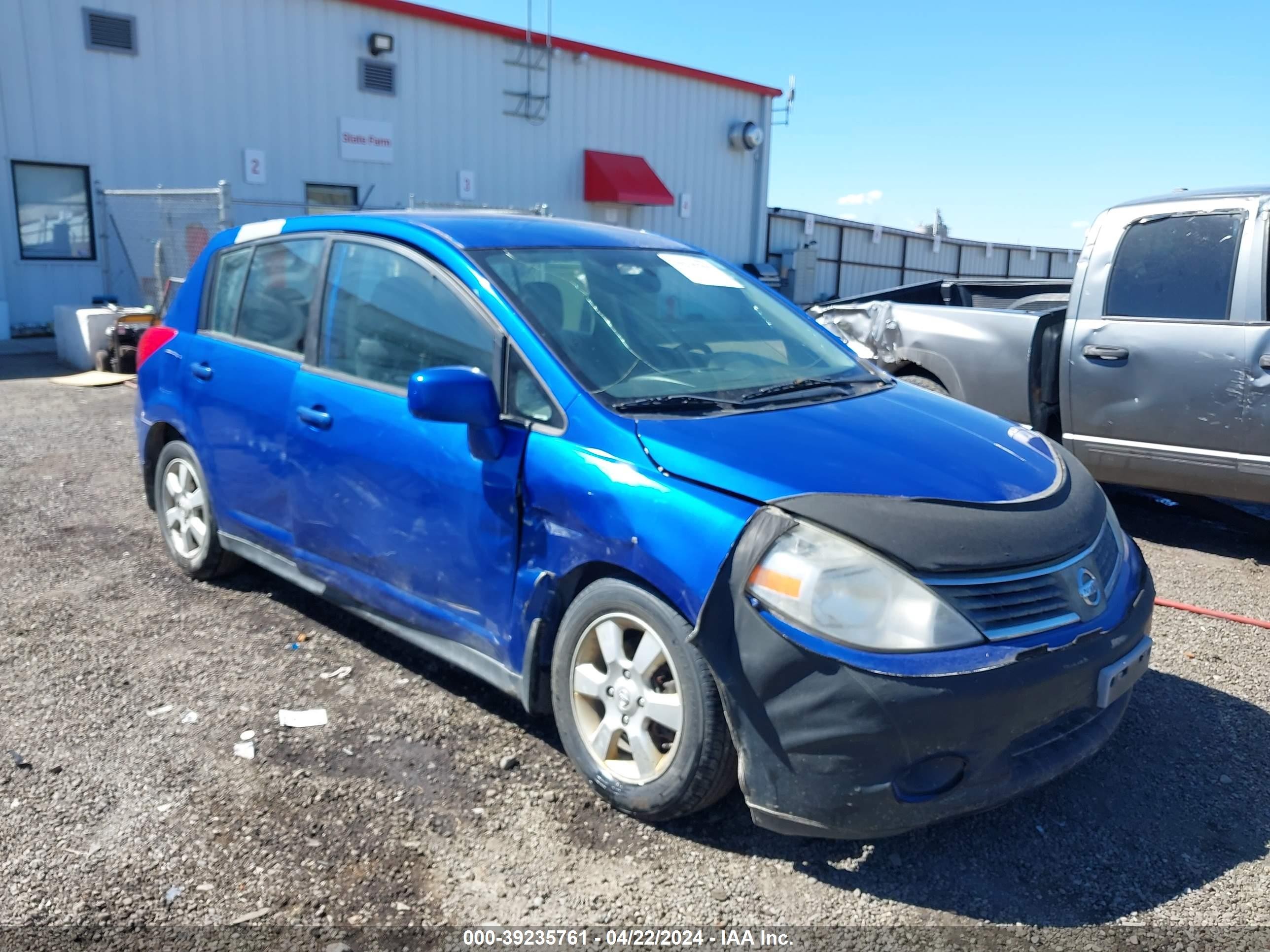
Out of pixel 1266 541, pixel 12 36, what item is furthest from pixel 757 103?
pixel 1266 541

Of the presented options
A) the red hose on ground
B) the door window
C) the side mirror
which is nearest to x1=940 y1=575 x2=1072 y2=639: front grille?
the side mirror

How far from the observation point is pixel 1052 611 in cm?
267

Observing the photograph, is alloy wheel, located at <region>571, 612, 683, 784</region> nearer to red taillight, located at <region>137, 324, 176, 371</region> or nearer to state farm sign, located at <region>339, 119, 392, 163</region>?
red taillight, located at <region>137, 324, 176, 371</region>

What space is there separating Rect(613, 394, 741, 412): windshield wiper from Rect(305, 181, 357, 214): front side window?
1551cm

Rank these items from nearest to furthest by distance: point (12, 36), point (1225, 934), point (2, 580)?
point (1225, 934)
point (2, 580)
point (12, 36)

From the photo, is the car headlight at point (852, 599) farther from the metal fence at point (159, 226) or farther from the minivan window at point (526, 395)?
the metal fence at point (159, 226)

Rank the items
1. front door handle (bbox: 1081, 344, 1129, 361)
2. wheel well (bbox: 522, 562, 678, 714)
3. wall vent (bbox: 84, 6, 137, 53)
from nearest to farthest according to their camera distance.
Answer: wheel well (bbox: 522, 562, 678, 714)
front door handle (bbox: 1081, 344, 1129, 361)
wall vent (bbox: 84, 6, 137, 53)

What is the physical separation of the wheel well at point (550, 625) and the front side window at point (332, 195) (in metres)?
15.7

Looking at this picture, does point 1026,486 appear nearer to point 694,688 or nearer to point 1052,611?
point 1052,611

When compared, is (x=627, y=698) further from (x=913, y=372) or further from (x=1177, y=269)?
(x=913, y=372)

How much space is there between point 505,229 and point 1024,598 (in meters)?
2.28

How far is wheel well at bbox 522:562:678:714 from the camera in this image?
9.81ft

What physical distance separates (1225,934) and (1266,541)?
13.7 feet

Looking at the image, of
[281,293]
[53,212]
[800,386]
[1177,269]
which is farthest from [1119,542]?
[53,212]
